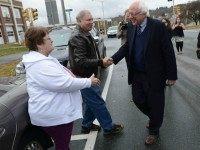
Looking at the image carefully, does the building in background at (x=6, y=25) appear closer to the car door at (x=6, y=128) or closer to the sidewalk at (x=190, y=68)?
the sidewalk at (x=190, y=68)

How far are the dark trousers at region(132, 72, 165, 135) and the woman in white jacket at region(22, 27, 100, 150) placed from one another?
160 cm

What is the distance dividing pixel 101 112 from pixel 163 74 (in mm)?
1140

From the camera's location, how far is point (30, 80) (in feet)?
12.8

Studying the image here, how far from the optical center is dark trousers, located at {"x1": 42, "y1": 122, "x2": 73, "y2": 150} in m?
4.04

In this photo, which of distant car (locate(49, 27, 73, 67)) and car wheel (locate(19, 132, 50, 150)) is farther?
distant car (locate(49, 27, 73, 67))

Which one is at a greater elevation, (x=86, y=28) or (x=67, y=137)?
(x=86, y=28)

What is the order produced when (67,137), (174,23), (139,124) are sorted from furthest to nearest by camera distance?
1. (174,23)
2. (139,124)
3. (67,137)

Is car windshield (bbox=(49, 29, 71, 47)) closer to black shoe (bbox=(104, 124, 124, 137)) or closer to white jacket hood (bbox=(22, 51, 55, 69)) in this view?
black shoe (bbox=(104, 124, 124, 137))

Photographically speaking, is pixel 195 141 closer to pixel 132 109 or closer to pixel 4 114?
pixel 132 109

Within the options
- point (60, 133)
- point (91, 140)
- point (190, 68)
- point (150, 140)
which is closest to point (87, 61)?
point (91, 140)

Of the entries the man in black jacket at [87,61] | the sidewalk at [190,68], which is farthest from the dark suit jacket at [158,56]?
the sidewalk at [190,68]

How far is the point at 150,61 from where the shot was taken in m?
5.27

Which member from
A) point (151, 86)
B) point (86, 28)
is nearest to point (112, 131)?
point (151, 86)

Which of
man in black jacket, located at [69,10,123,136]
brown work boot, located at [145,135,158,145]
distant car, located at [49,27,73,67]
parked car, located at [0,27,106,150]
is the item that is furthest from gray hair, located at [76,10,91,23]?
distant car, located at [49,27,73,67]
